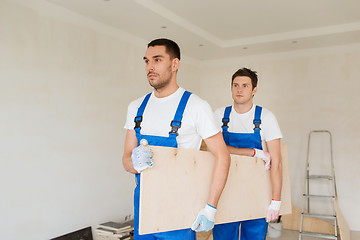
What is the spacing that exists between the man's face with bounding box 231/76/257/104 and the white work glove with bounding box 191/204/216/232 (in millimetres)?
1051

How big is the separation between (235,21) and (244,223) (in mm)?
3039

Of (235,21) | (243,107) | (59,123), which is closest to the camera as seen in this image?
(243,107)

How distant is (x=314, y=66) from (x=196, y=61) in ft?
6.86


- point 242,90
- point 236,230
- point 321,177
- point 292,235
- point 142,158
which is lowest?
point 292,235

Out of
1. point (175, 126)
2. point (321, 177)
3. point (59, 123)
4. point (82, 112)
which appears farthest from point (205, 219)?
point (321, 177)

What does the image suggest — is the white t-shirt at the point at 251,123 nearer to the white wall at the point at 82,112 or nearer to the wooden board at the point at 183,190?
the wooden board at the point at 183,190

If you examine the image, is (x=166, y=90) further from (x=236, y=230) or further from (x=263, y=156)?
(x=236, y=230)

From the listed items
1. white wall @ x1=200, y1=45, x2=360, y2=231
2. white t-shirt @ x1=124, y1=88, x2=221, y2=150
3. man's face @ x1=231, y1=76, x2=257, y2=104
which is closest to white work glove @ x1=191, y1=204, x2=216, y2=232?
white t-shirt @ x1=124, y1=88, x2=221, y2=150

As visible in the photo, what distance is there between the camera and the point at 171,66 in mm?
1783

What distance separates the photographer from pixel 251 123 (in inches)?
97.0

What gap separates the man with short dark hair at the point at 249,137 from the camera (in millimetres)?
2309

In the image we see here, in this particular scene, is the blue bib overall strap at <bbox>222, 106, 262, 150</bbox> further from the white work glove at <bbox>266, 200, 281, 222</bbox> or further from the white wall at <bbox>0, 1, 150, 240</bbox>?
the white wall at <bbox>0, 1, 150, 240</bbox>

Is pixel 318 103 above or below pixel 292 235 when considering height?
above

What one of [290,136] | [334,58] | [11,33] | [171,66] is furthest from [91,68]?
[334,58]
